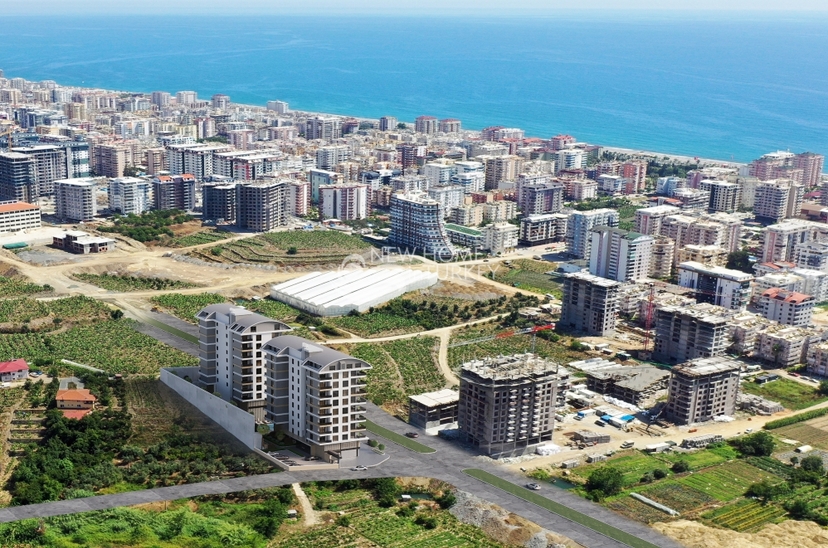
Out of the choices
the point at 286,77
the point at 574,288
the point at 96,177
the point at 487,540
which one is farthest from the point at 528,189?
the point at 286,77

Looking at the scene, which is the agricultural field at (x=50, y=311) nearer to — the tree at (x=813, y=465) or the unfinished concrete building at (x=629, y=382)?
the unfinished concrete building at (x=629, y=382)

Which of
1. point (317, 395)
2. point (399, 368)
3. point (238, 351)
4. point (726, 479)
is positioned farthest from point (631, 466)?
point (238, 351)

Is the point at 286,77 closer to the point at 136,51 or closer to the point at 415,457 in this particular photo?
the point at 136,51

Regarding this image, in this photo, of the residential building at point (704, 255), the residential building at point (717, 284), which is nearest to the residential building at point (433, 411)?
the residential building at point (717, 284)

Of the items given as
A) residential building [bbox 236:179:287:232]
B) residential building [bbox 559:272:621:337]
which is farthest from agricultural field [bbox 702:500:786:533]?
residential building [bbox 236:179:287:232]

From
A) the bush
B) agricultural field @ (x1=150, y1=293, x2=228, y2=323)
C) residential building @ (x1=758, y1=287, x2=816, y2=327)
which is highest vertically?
residential building @ (x1=758, y1=287, x2=816, y2=327)

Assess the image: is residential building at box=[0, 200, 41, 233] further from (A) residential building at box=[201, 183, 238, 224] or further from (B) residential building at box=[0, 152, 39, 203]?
(A) residential building at box=[201, 183, 238, 224]

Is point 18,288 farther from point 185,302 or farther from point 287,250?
point 287,250
